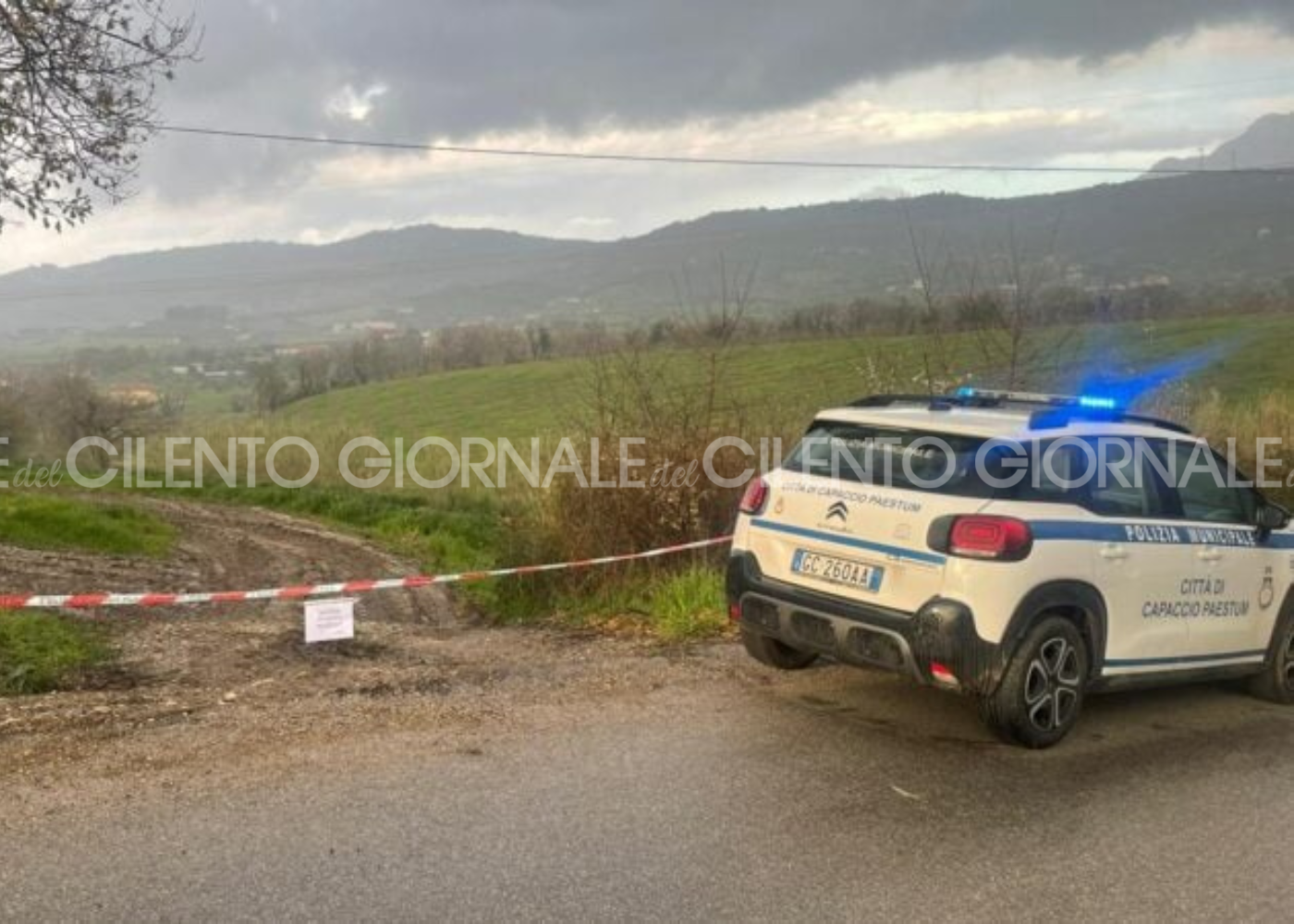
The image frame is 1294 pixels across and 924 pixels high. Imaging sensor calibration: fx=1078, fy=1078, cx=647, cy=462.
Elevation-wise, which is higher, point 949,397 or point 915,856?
point 949,397

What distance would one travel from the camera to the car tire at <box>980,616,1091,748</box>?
521 centimetres

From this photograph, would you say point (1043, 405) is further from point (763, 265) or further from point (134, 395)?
point (134, 395)

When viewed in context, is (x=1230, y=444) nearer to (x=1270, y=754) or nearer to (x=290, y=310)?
(x=1270, y=754)

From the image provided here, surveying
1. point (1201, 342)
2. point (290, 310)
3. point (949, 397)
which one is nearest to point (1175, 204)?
point (1201, 342)

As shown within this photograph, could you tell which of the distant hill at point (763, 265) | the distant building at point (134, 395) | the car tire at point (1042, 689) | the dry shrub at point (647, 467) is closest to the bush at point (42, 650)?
the dry shrub at point (647, 467)

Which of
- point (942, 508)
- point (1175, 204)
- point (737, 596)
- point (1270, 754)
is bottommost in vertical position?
point (1270, 754)

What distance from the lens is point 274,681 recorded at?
6.70 meters

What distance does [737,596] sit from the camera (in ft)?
20.5

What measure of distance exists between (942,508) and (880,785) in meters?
1.37

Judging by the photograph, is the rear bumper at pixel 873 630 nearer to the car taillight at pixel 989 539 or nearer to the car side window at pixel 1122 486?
the car taillight at pixel 989 539

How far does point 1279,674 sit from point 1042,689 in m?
→ 2.25

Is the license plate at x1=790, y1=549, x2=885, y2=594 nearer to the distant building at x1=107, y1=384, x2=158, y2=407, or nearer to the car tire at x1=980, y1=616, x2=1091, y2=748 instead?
the car tire at x1=980, y1=616, x2=1091, y2=748

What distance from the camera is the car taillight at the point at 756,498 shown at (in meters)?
6.26

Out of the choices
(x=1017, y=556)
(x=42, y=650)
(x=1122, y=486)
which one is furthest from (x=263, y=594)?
(x=1122, y=486)
